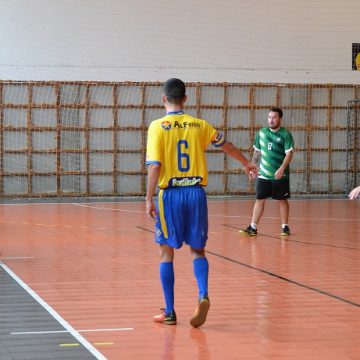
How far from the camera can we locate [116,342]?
20.3 feet

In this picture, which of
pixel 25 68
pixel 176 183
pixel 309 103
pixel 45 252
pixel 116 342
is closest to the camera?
pixel 116 342

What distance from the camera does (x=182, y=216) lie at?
22.4 ft

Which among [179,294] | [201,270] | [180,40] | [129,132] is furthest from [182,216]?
[180,40]

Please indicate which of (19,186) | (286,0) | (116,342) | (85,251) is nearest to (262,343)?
(116,342)

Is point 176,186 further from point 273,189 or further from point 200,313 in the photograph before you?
point 273,189

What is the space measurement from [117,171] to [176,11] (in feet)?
14.7

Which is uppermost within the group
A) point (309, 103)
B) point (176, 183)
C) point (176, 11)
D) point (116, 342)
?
point (176, 11)

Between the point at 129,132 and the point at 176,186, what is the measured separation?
55.2 ft

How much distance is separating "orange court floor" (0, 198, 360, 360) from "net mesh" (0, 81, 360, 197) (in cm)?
763

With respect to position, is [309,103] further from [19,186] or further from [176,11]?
[19,186]

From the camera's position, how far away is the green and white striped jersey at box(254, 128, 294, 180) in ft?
46.0

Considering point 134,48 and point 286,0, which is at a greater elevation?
point 286,0

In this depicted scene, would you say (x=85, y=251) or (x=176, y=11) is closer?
(x=85, y=251)

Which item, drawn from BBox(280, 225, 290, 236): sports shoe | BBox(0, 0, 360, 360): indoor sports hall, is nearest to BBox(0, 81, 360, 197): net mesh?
BBox(0, 0, 360, 360): indoor sports hall
